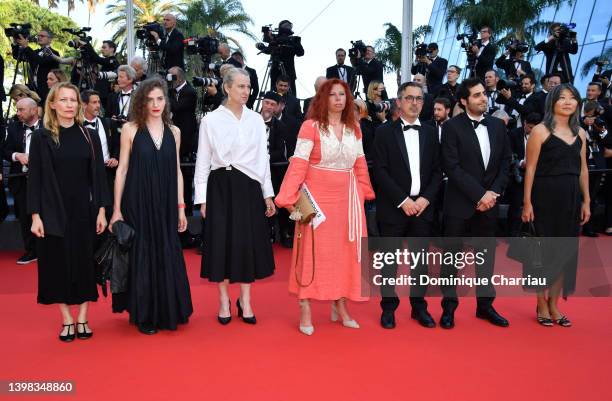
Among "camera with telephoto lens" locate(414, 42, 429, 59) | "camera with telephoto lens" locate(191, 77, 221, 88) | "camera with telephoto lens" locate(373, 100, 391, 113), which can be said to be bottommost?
"camera with telephoto lens" locate(373, 100, 391, 113)

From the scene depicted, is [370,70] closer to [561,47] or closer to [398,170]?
[561,47]

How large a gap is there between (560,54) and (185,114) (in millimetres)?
5730

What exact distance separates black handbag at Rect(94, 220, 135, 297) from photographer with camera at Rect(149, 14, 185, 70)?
191 inches

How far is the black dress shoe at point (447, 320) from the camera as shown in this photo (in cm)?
431

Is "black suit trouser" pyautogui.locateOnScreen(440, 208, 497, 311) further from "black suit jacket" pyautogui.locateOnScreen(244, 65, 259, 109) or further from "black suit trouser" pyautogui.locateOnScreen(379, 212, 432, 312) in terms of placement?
"black suit jacket" pyautogui.locateOnScreen(244, 65, 259, 109)

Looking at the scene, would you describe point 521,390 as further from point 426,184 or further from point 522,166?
point 522,166

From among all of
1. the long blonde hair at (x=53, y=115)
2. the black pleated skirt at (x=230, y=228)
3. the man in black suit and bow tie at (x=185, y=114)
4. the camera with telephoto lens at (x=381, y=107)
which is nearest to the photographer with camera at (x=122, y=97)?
the man in black suit and bow tie at (x=185, y=114)

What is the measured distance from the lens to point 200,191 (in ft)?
14.2

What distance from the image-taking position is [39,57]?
877cm

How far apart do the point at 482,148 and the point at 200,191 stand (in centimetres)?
203

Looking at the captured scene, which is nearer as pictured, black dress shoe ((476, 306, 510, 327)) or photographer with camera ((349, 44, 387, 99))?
black dress shoe ((476, 306, 510, 327))

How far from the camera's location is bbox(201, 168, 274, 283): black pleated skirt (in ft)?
14.4

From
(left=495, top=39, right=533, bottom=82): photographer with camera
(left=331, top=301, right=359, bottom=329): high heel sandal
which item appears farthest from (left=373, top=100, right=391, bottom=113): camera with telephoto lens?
(left=331, top=301, right=359, bottom=329): high heel sandal

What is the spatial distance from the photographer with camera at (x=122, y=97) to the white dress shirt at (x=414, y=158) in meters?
3.55
